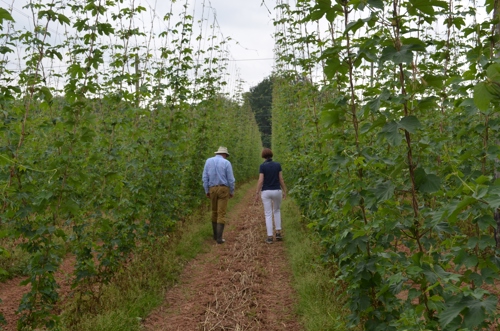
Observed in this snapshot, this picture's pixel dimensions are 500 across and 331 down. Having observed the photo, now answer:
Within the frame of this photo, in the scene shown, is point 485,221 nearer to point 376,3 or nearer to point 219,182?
point 376,3

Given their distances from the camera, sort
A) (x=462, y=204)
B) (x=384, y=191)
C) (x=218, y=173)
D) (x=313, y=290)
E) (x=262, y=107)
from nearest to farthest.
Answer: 1. (x=462, y=204)
2. (x=384, y=191)
3. (x=313, y=290)
4. (x=218, y=173)
5. (x=262, y=107)

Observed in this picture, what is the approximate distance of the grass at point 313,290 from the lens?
3777mm

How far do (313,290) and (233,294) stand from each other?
39.2 inches

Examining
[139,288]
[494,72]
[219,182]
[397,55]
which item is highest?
[397,55]

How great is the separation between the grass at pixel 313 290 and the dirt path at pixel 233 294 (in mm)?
174

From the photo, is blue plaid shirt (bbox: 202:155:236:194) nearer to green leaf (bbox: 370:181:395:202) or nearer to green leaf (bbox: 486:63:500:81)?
green leaf (bbox: 370:181:395:202)

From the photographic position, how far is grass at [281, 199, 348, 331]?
12.4ft

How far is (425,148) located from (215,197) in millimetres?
5806

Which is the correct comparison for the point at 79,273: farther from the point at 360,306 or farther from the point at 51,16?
the point at 360,306

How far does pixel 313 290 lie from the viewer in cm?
459

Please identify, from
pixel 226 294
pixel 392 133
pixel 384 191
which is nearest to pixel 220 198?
pixel 226 294

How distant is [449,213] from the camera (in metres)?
1.44

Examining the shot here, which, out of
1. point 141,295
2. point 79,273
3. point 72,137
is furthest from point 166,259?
point 72,137

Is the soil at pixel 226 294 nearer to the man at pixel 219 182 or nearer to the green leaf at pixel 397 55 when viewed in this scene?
the man at pixel 219 182
